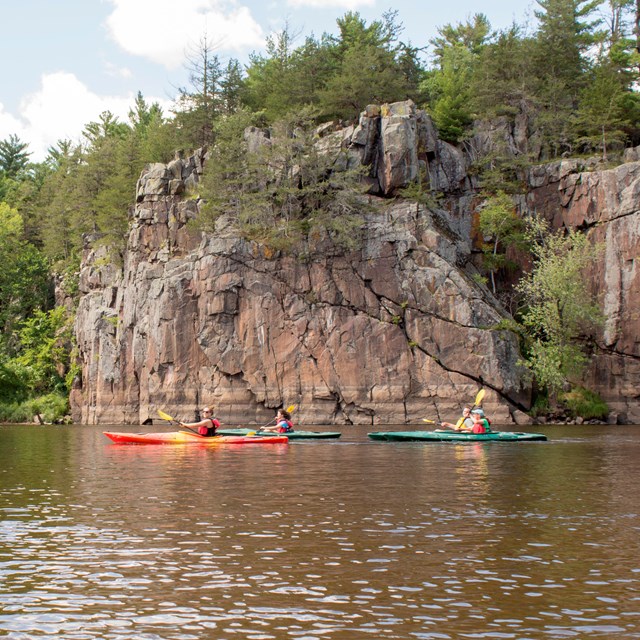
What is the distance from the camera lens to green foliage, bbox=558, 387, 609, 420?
150 feet

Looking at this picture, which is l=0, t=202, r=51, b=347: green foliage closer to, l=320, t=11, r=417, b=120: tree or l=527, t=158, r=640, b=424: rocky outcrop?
l=320, t=11, r=417, b=120: tree

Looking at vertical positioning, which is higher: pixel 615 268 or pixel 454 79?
pixel 454 79

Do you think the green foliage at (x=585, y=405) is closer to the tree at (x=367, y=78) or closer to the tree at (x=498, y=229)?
the tree at (x=498, y=229)

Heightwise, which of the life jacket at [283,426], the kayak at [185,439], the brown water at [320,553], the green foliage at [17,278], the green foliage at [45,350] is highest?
the green foliage at [17,278]

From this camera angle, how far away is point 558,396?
46.1 meters

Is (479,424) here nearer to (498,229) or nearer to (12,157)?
(498,229)

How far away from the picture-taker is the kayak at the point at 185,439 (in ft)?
98.8

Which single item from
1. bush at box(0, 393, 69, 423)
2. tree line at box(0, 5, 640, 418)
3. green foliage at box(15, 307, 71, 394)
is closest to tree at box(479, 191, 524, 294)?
tree line at box(0, 5, 640, 418)

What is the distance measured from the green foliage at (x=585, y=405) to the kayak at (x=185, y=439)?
20987 millimetres

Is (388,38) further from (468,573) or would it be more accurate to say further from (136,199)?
(468,573)

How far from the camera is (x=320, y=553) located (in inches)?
432

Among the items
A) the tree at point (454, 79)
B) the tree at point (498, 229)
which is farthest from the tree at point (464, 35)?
the tree at point (498, 229)

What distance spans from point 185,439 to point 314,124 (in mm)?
31027

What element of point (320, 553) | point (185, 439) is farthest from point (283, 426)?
point (320, 553)
